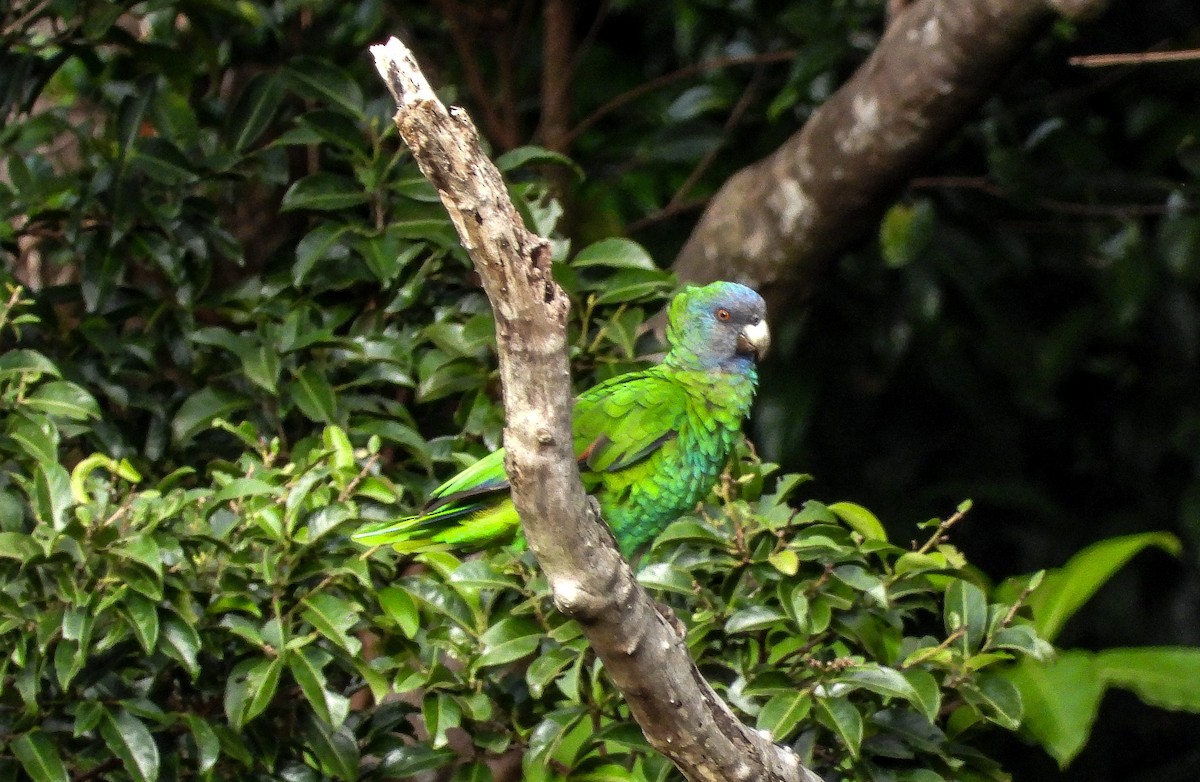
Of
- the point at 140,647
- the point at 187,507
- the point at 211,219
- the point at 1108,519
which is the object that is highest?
the point at 211,219

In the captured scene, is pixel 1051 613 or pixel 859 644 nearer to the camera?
pixel 859 644

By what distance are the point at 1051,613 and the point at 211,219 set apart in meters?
2.15

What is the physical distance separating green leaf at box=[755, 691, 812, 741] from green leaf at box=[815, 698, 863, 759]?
26 mm

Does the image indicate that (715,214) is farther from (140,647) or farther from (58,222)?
(140,647)

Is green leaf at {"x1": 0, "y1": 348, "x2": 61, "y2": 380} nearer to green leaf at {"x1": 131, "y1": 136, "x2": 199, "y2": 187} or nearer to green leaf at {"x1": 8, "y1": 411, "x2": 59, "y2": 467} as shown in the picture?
green leaf at {"x1": 8, "y1": 411, "x2": 59, "y2": 467}

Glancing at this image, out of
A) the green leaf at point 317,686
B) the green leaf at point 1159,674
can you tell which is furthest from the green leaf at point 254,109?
the green leaf at point 1159,674

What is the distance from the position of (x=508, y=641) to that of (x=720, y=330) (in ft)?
2.56

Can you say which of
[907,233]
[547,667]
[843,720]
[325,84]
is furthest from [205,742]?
[907,233]

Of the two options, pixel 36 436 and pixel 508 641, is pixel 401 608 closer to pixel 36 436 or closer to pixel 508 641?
pixel 508 641

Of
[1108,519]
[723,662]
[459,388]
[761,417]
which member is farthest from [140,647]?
[1108,519]

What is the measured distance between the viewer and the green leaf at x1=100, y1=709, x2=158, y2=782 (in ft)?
7.97

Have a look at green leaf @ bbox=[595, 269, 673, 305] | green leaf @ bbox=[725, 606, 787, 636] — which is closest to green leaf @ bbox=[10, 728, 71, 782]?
green leaf @ bbox=[725, 606, 787, 636]

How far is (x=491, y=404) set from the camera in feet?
10.2

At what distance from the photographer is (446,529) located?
262cm
